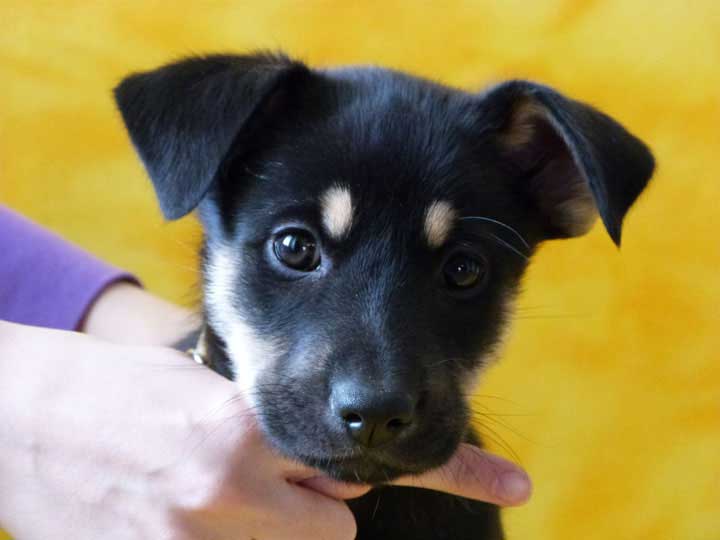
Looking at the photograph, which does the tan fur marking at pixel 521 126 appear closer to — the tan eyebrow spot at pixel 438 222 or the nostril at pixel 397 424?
the tan eyebrow spot at pixel 438 222

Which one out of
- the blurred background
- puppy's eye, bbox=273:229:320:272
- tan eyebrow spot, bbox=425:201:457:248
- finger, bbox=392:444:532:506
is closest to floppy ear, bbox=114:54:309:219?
puppy's eye, bbox=273:229:320:272

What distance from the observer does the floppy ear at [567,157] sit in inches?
57.3

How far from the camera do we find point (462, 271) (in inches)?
Result: 62.4

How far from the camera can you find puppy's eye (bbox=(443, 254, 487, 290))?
1.57 metres

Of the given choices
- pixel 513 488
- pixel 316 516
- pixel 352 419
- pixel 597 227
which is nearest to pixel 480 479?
pixel 513 488

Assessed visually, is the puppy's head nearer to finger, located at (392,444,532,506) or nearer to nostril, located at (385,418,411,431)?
nostril, located at (385,418,411,431)

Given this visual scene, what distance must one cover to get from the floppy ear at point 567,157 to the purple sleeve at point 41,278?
1.13m

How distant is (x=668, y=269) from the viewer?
2553 millimetres

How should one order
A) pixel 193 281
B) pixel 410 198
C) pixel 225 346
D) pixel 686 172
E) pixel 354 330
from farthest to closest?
pixel 686 172
pixel 193 281
pixel 225 346
pixel 410 198
pixel 354 330

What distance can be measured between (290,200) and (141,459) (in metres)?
0.53

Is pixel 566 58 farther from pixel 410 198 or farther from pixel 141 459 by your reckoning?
pixel 141 459

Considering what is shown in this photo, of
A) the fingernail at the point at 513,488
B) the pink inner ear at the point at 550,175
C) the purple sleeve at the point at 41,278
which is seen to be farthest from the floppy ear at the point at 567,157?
the purple sleeve at the point at 41,278

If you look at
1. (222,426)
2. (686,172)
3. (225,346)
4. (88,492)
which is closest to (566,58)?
(686,172)

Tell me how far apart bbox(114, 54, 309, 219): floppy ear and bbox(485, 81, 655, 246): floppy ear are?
0.49 meters
